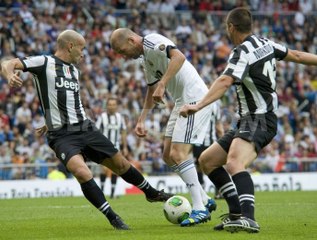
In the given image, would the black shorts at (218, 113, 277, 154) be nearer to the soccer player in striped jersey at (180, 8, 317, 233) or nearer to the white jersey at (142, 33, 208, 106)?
the soccer player in striped jersey at (180, 8, 317, 233)

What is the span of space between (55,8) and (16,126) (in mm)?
→ 5715

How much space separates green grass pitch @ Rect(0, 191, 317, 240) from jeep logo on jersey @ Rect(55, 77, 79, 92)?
182 cm

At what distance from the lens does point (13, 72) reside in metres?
9.17

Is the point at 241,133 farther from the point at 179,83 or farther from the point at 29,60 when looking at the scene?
the point at 29,60

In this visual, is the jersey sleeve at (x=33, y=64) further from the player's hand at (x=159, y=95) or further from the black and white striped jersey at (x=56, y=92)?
the player's hand at (x=159, y=95)

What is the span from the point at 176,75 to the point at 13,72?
2.26 meters

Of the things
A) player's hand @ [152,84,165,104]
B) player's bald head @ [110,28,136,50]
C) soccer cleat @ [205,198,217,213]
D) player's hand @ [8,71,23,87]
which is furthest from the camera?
soccer cleat @ [205,198,217,213]

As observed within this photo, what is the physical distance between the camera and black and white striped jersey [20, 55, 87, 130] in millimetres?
9828

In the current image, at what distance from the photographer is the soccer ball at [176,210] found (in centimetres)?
1009

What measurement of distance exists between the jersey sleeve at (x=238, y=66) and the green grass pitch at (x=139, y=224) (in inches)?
69.2

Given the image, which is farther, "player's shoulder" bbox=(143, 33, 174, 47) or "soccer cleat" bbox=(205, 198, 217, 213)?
"soccer cleat" bbox=(205, 198, 217, 213)

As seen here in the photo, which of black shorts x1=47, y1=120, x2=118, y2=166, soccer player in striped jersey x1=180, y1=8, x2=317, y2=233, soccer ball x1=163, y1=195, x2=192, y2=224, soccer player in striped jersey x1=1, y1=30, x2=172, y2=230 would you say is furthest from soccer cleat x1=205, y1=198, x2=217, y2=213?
soccer player in striped jersey x1=180, y1=8, x2=317, y2=233

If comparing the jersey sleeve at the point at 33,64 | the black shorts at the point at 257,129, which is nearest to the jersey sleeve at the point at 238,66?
the black shorts at the point at 257,129

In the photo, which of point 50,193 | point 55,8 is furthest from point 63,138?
point 55,8
